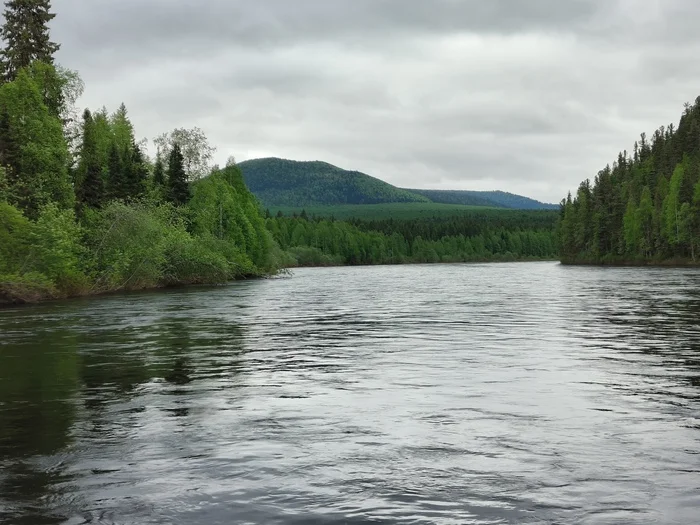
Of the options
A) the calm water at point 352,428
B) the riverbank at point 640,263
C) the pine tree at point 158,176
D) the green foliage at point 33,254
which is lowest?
the calm water at point 352,428

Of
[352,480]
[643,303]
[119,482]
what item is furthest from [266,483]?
[643,303]

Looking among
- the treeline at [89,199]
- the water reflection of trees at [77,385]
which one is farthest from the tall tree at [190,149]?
the water reflection of trees at [77,385]

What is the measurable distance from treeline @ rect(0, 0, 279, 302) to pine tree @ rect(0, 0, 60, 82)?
0.11m

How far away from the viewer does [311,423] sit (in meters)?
14.5

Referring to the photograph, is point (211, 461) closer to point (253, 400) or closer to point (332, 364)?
point (253, 400)

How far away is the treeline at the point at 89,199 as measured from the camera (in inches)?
2167

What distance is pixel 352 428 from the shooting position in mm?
14039

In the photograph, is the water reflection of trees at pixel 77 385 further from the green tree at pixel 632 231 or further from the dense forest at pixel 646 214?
the green tree at pixel 632 231

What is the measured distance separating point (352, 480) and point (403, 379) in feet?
29.4

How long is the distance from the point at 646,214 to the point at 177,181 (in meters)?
102

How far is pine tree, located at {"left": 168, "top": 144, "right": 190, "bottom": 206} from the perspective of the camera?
90125 millimetres

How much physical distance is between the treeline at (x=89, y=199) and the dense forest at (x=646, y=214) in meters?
82.0

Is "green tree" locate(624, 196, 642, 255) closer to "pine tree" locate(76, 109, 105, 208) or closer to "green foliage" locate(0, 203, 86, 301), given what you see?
"pine tree" locate(76, 109, 105, 208)

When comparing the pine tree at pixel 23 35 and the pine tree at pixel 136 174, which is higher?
the pine tree at pixel 23 35
